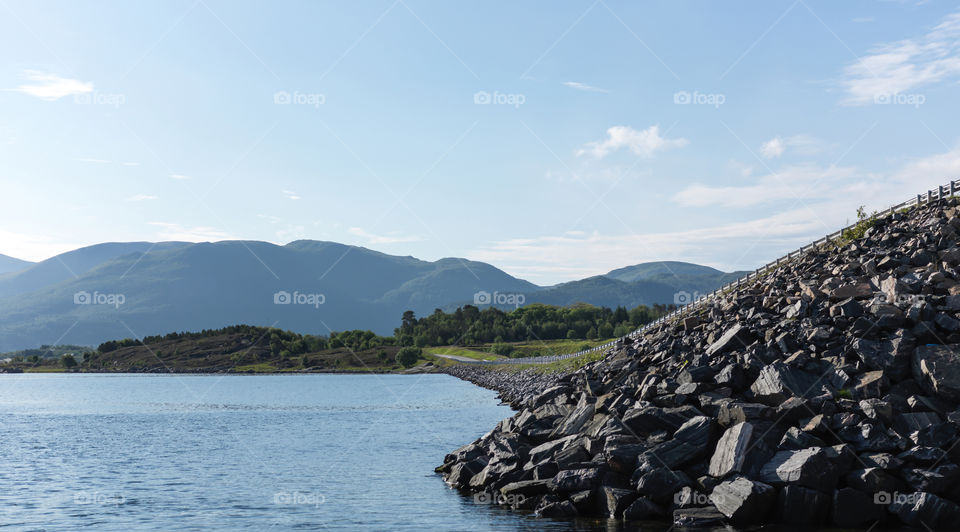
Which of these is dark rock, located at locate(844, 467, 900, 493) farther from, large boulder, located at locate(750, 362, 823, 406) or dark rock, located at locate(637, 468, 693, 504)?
dark rock, located at locate(637, 468, 693, 504)

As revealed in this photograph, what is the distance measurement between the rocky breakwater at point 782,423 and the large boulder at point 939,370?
2.3 inches

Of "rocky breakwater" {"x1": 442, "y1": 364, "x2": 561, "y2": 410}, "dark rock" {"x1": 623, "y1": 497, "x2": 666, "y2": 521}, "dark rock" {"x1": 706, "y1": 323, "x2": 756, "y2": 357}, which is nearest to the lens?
"dark rock" {"x1": 623, "y1": 497, "x2": 666, "y2": 521}

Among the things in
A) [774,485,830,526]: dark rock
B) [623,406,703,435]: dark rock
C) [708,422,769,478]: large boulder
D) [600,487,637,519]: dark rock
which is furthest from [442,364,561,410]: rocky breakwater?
[774,485,830,526]: dark rock

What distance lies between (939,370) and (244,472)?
3938cm

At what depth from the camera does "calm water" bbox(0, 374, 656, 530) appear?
3212cm

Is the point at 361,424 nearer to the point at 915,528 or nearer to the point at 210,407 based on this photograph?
the point at 210,407

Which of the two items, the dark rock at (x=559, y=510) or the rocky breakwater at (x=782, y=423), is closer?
the rocky breakwater at (x=782, y=423)

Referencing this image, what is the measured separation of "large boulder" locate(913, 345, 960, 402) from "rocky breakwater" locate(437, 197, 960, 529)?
6cm

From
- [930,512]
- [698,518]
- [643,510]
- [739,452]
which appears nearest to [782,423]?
[739,452]

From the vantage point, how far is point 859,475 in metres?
27.4

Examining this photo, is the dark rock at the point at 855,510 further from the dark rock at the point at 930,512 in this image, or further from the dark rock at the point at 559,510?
the dark rock at the point at 559,510

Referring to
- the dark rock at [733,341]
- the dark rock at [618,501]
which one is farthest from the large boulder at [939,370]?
the dark rock at [618,501]

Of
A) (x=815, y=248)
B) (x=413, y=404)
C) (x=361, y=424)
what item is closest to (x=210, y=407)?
(x=413, y=404)

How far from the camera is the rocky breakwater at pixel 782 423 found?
2736 cm
